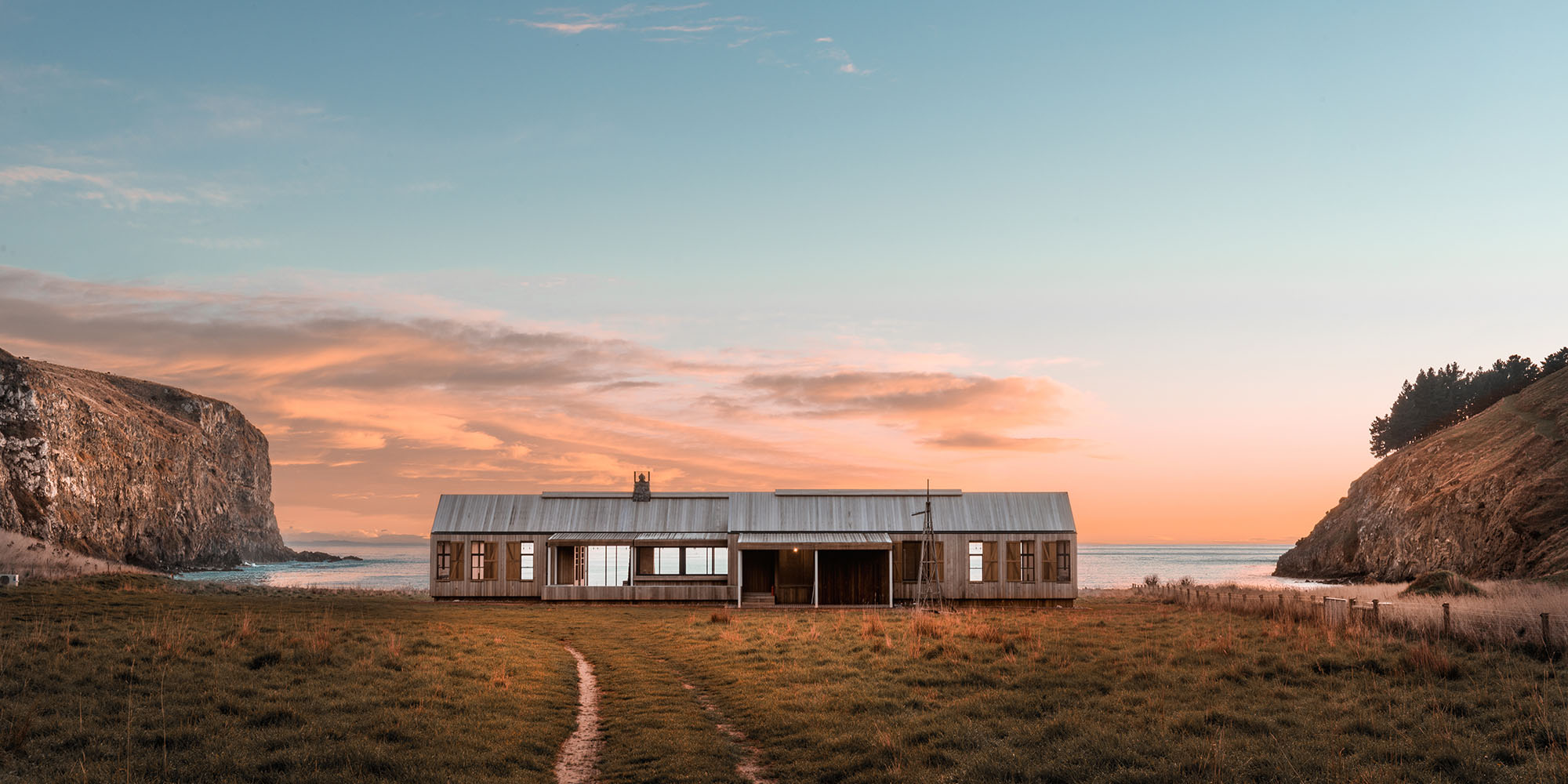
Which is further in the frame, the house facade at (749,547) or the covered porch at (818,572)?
the covered porch at (818,572)

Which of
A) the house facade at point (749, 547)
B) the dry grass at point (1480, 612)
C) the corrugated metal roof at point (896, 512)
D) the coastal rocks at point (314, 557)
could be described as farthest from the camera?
the coastal rocks at point (314, 557)

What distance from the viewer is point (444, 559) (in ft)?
125

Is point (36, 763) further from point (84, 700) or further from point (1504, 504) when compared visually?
point (1504, 504)

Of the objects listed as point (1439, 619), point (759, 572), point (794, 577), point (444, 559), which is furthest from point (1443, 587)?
point (444, 559)

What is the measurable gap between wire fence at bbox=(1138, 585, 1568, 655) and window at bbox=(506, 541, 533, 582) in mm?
25748

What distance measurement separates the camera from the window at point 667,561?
130 feet

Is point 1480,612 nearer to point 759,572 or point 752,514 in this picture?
point 759,572

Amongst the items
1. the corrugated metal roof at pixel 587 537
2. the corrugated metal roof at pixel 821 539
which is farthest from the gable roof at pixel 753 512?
the corrugated metal roof at pixel 821 539

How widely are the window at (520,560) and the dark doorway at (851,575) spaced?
467 inches

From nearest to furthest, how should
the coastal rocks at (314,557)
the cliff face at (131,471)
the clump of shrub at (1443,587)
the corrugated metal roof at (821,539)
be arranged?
1. the clump of shrub at (1443,587)
2. the corrugated metal roof at (821,539)
3. the cliff face at (131,471)
4. the coastal rocks at (314,557)

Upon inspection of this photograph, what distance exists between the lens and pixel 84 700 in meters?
12.4

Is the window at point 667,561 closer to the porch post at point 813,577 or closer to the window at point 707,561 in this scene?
the window at point 707,561

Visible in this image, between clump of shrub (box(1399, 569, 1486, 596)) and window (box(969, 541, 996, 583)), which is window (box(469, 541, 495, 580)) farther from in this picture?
clump of shrub (box(1399, 569, 1486, 596))

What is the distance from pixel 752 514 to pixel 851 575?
482 cm
